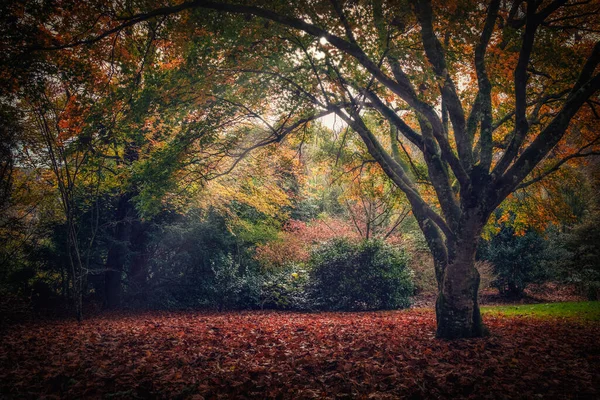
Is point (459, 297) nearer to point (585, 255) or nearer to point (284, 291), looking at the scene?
point (284, 291)

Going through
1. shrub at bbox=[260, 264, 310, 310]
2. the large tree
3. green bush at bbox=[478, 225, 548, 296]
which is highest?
the large tree

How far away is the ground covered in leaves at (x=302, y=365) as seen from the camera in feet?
11.9

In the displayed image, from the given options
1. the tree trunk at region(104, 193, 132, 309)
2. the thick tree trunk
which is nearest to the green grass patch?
the thick tree trunk

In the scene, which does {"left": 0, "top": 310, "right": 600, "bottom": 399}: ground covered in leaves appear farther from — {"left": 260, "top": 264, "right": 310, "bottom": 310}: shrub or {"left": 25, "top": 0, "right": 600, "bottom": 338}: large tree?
{"left": 260, "top": 264, "right": 310, "bottom": 310}: shrub

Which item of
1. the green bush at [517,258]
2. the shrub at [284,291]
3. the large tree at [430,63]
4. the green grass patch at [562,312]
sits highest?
the large tree at [430,63]

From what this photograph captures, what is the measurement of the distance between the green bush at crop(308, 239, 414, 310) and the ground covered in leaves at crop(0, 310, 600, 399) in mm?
5990

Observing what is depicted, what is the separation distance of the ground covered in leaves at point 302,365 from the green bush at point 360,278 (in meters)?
5.99

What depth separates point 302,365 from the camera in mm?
4352

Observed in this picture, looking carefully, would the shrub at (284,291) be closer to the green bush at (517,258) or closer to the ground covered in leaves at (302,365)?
the ground covered in leaves at (302,365)

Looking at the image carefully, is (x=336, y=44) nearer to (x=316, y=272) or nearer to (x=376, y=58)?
(x=376, y=58)

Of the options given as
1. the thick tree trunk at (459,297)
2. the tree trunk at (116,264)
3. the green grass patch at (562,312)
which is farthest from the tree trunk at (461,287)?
the tree trunk at (116,264)

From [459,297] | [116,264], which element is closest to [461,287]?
[459,297]

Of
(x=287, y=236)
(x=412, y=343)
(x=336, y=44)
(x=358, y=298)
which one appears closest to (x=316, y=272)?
(x=358, y=298)

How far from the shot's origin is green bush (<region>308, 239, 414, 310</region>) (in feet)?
41.0
